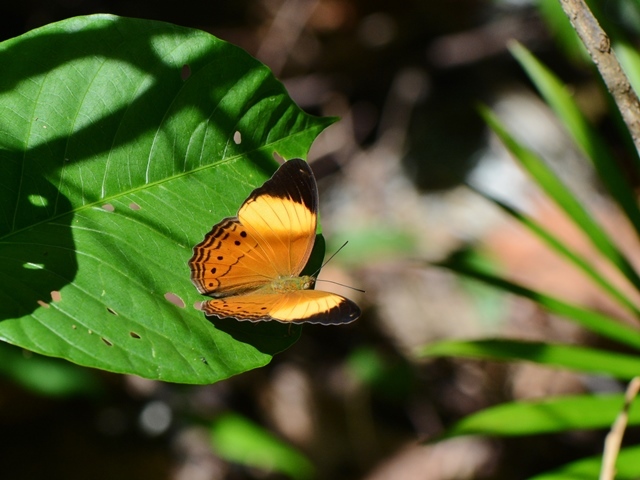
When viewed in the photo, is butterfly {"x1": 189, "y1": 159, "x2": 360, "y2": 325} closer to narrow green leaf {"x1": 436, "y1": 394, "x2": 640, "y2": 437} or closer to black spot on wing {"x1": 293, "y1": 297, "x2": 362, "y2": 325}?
black spot on wing {"x1": 293, "y1": 297, "x2": 362, "y2": 325}

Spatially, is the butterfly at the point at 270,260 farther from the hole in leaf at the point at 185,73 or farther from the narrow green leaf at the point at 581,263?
the narrow green leaf at the point at 581,263

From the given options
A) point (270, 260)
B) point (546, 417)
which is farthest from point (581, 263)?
point (270, 260)

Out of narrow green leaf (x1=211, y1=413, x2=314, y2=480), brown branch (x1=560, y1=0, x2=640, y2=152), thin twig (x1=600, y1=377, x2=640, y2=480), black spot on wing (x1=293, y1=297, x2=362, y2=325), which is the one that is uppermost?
brown branch (x1=560, y1=0, x2=640, y2=152)

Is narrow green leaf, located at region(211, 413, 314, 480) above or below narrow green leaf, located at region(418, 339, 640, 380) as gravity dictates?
below

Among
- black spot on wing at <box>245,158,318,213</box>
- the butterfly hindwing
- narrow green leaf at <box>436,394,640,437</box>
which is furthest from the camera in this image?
narrow green leaf at <box>436,394,640,437</box>

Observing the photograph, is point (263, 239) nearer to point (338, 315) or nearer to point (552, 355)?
point (338, 315)

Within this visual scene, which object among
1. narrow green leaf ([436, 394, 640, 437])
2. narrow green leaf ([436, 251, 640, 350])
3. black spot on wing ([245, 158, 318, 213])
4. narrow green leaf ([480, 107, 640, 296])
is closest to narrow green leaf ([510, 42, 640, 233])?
narrow green leaf ([480, 107, 640, 296])

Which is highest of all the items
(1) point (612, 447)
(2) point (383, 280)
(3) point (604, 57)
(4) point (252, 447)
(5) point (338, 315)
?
(3) point (604, 57)
